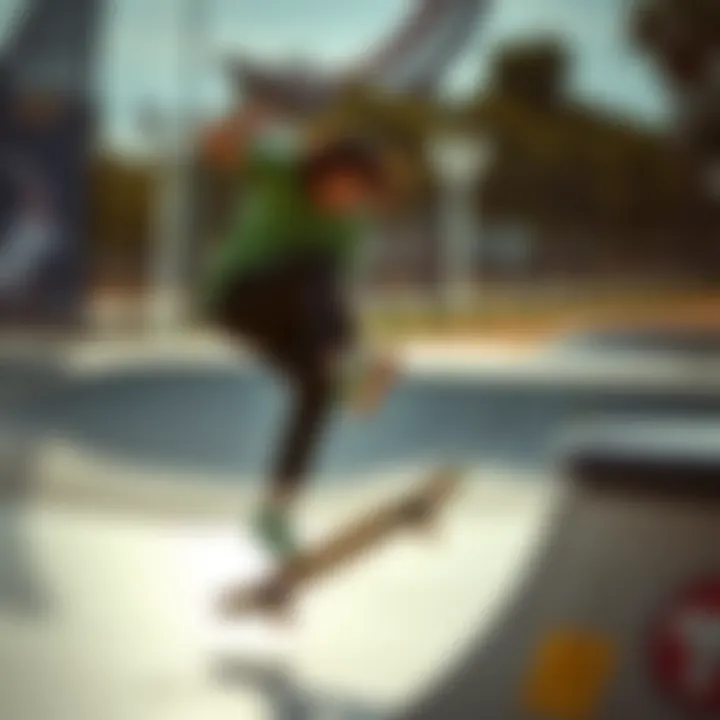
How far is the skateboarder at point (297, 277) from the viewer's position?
1.16 meters

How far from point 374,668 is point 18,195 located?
52cm

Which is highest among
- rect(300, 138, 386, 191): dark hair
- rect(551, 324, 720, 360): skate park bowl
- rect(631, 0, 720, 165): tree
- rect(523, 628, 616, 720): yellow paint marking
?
rect(631, 0, 720, 165): tree

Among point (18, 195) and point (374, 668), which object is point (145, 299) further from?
point (374, 668)

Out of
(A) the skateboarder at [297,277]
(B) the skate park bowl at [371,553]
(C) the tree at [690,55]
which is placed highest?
(C) the tree at [690,55]

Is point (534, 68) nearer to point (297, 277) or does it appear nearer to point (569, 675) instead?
point (297, 277)

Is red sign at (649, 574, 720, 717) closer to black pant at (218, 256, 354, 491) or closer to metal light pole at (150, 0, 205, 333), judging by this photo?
black pant at (218, 256, 354, 491)

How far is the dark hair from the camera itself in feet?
3.82

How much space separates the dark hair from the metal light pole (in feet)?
0.33

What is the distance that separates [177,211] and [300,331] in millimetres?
145

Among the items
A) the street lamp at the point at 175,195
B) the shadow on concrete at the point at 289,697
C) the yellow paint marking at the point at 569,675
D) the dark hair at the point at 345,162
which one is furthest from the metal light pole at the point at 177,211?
the yellow paint marking at the point at 569,675

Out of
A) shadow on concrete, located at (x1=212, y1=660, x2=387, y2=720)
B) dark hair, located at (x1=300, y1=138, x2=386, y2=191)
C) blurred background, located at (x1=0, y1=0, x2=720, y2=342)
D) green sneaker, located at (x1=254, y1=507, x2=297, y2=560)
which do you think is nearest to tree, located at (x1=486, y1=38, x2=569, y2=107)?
blurred background, located at (x1=0, y1=0, x2=720, y2=342)

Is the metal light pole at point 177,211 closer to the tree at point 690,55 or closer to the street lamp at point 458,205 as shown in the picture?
the street lamp at point 458,205

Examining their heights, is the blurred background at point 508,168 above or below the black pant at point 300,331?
above

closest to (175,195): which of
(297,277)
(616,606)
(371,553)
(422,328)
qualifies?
(297,277)
